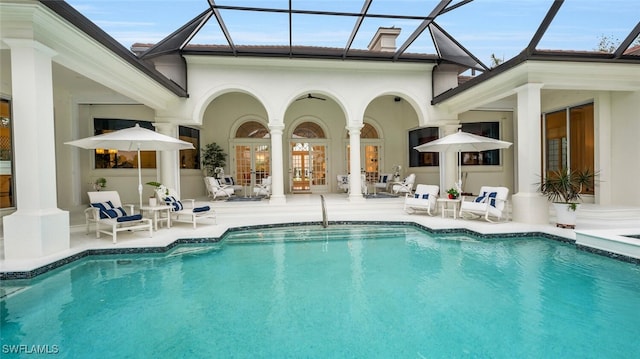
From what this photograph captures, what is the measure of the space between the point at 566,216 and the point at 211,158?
38.4 ft

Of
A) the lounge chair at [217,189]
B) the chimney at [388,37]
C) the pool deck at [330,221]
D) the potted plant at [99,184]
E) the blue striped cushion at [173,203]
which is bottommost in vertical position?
the pool deck at [330,221]

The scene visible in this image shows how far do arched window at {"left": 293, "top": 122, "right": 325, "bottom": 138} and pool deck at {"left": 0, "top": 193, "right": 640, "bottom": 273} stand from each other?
191 inches

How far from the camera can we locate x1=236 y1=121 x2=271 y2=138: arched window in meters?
13.9

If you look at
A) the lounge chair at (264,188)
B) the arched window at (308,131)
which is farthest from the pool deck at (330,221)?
the arched window at (308,131)

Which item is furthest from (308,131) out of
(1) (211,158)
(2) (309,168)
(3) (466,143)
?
(3) (466,143)

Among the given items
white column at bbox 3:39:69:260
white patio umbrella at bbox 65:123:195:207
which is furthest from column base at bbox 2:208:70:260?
white patio umbrella at bbox 65:123:195:207

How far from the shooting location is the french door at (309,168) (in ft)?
46.5

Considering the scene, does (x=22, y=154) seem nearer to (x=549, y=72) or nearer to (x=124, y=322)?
(x=124, y=322)

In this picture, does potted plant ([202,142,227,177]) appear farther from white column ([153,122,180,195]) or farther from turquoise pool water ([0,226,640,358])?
turquoise pool water ([0,226,640,358])

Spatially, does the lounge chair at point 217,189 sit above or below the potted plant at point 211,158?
below

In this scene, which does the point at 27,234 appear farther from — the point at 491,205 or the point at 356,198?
the point at 491,205

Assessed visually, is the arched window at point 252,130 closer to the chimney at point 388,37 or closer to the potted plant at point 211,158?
the potted plant at point 211,158

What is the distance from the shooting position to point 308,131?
14.3 metres

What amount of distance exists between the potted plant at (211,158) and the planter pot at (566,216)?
447 inches
